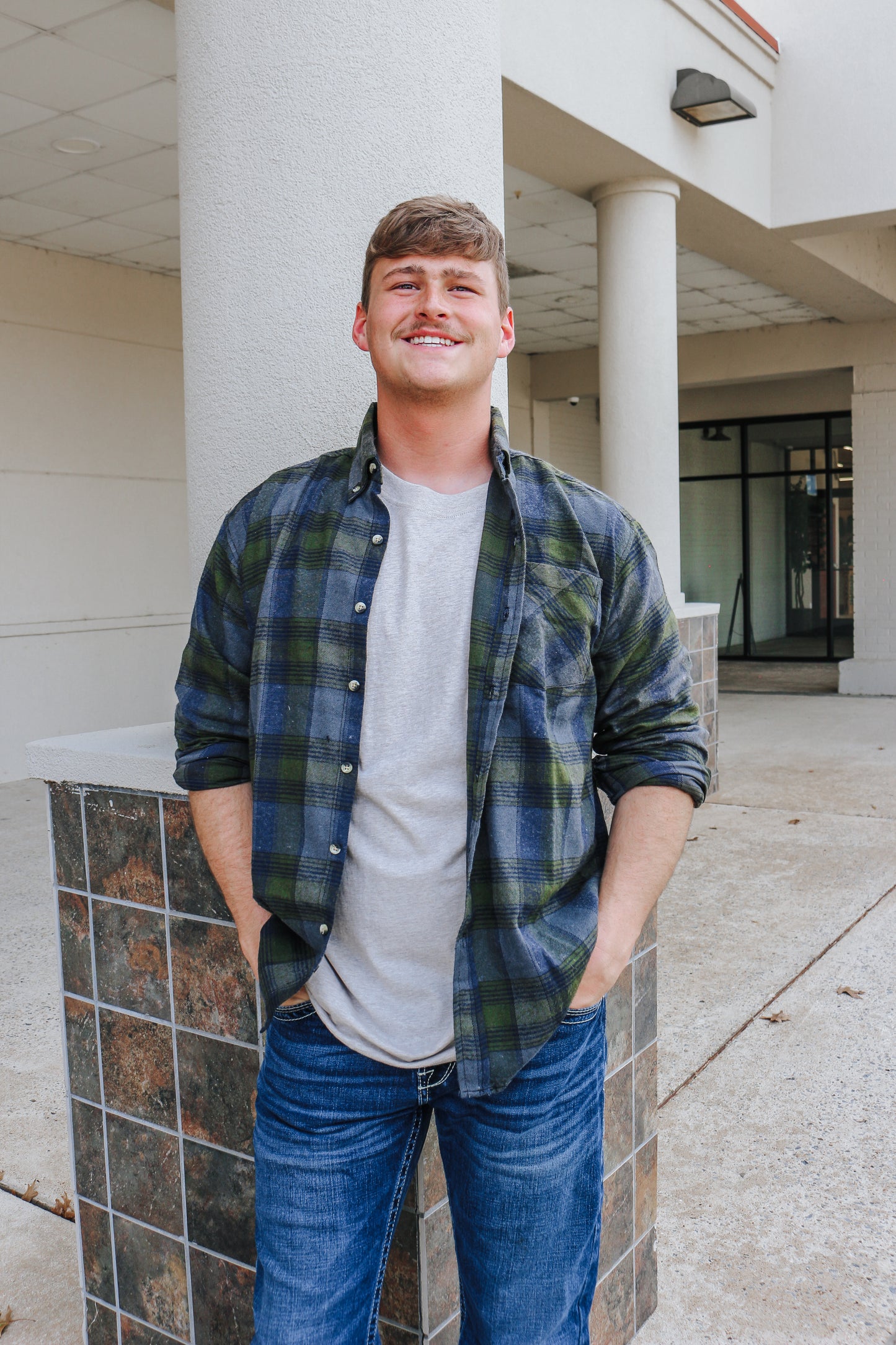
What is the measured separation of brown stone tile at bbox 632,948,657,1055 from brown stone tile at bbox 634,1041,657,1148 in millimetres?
27

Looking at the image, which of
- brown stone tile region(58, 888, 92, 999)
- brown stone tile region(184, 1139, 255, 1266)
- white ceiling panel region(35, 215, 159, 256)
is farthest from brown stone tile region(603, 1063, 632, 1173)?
white ceiling panel region(35, 215, 159, 256)

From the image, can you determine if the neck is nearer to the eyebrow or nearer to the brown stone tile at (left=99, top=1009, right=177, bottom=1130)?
the eyebrow

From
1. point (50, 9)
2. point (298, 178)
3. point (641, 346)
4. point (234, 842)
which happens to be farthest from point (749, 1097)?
point (641, 346)

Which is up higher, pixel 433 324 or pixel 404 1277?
pixel 433 324

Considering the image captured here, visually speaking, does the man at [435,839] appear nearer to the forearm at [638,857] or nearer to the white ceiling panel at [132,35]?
the forearm at [638,857]

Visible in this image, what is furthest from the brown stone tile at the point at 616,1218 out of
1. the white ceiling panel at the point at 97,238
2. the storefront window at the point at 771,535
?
the storefront window at the point at 771,535

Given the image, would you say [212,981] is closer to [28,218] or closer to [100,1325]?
[100,1325]

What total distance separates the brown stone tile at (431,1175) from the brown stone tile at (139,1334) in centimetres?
75

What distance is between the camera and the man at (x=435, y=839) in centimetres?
154

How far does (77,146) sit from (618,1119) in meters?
6.96

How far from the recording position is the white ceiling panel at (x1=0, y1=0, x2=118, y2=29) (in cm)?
550

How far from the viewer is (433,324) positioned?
1.55 m

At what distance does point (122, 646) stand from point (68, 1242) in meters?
7.58

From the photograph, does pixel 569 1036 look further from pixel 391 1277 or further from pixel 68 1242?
pixel 68 1242
